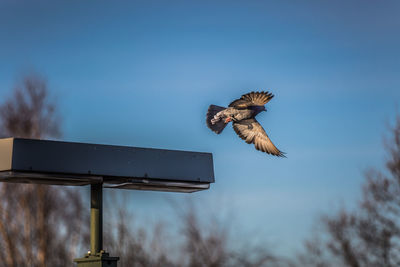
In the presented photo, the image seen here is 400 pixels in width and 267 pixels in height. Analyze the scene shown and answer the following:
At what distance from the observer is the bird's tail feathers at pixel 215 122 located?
6.34 metres

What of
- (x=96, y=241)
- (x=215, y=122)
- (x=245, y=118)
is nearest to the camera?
(x=96, y=241)

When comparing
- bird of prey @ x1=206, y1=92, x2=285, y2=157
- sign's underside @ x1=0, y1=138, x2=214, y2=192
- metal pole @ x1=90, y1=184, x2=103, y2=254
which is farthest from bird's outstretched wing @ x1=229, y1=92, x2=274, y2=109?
metal pole @ x1=90, y1=184, x2=103, y2=254

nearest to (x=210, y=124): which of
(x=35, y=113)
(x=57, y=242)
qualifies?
(x=57, y=242)

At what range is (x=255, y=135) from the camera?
634 centimetres

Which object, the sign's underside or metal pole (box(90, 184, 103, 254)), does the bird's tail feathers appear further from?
metal pole (box(90, 184, 103, 254))

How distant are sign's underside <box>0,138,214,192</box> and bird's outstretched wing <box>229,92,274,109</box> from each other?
6.12ft

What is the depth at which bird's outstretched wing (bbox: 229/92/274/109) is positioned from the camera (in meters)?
6.23

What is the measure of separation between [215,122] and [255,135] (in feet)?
1.29

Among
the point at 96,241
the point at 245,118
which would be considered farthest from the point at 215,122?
the point at 96,241

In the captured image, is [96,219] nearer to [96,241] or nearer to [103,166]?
[96,241]

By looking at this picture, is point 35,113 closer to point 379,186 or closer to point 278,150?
point 379,186

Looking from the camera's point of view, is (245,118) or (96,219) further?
(245,118)

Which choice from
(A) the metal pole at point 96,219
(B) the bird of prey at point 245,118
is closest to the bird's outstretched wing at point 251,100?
(B) the bird of prey at point 245,118

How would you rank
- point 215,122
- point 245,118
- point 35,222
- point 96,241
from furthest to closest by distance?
point 35,222
point 215,122
point 245,118
point 96,241
